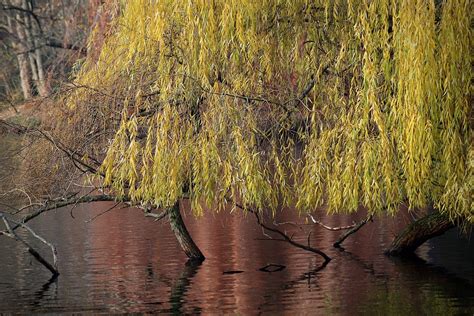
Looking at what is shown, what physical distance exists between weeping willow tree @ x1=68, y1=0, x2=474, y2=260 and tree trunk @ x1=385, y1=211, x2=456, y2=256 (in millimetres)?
1923

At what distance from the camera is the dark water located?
12.9 meters

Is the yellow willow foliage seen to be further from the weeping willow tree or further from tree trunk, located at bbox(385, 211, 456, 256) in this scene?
tree trunk, located at bbox(385, 211, 456, 256)

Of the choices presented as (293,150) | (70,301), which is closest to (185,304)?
(70,301)

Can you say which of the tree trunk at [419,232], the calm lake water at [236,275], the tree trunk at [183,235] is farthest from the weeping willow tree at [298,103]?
the tree trunk at [419,232]

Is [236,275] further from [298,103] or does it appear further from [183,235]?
[298,103]

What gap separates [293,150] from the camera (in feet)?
46.4

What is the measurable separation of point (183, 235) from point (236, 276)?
191 centimetres

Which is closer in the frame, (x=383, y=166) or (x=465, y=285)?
(x=383, y=166)

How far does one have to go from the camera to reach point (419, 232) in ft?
53.5

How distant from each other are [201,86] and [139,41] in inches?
50.1

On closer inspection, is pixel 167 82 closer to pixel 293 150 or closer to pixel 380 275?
pixel 293 150

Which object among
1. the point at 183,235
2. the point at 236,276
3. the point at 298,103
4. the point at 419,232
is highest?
the point at 298,103

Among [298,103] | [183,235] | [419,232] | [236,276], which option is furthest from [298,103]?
[183,235]

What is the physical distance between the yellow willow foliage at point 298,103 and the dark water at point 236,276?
1176mm
